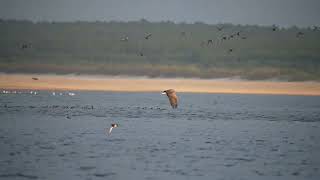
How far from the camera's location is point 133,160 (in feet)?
126

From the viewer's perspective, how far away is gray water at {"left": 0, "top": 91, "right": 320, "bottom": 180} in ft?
114

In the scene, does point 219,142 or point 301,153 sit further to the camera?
point 219,142

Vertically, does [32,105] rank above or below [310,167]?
above

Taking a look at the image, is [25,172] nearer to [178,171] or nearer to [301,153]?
[178,171]

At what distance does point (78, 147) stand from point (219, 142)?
9.38 meters

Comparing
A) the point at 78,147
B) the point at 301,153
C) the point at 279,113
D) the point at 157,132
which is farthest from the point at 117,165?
the point at 279,113

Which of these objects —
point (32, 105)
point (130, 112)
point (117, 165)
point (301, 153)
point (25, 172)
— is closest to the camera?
point (25, 172)

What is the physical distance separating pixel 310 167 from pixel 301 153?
6098 mm

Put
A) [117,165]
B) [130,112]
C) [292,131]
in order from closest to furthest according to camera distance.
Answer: [117,165], [292,131], [130,112]

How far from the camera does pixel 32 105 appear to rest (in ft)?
267

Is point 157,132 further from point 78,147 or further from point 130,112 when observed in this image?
point 130,112

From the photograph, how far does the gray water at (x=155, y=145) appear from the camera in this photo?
34.7 m

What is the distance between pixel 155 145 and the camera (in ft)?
150

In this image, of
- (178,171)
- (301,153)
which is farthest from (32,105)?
(178,171)
